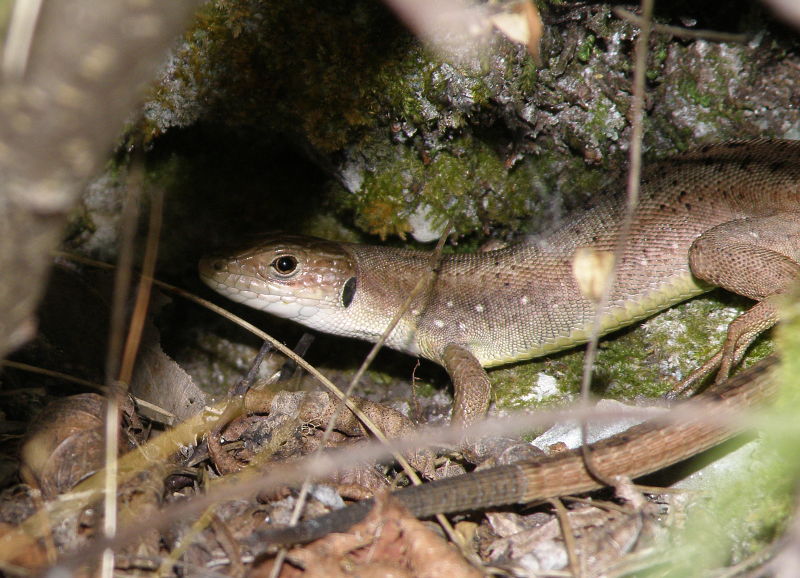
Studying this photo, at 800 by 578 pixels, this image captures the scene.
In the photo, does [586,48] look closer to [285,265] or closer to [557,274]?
[557,274]

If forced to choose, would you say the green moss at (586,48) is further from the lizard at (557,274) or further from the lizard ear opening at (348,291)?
the lizard ear opening at (348,291)

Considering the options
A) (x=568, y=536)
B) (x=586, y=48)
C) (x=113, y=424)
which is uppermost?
(x=586, y=48)

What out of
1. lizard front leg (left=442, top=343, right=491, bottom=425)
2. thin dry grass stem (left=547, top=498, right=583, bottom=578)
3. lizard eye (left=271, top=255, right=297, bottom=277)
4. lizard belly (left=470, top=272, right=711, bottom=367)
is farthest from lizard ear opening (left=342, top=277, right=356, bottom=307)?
thin dry grass stem (left=547, top=498, right=583, bottom=578)

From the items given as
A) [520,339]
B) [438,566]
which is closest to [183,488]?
[438,566]

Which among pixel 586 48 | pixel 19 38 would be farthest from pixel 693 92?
pixel 19 38

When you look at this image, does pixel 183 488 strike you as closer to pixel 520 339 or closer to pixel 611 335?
pixel 520 339

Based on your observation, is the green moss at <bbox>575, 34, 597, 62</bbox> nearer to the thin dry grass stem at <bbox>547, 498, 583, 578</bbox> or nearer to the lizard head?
the lizard head
